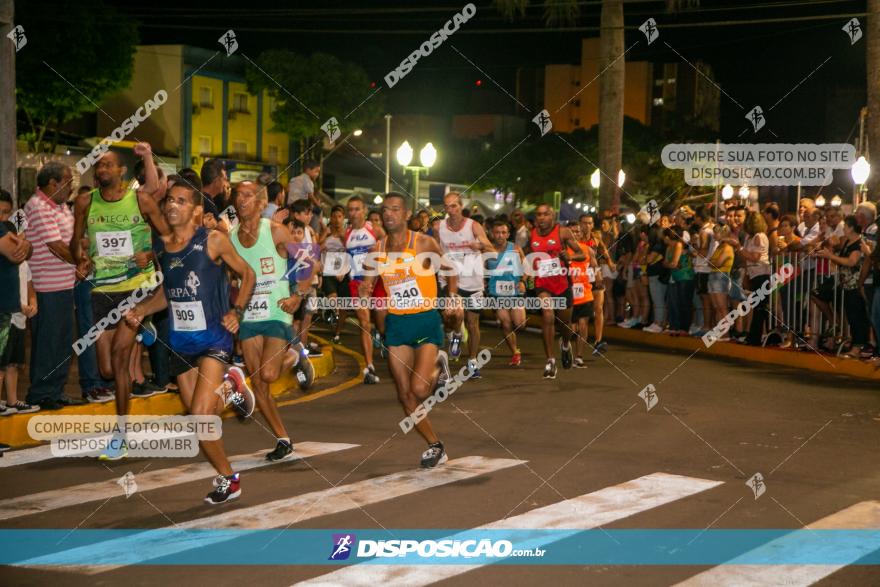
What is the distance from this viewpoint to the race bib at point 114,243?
9.27 meters

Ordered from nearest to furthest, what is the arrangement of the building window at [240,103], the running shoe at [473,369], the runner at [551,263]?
the running shoe at [473,369]
the runner at [551,263]
the building window at [240,103]

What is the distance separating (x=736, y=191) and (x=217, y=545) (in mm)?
43923

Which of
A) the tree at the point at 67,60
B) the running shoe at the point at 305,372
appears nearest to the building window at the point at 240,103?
the tree at the point at 67,60

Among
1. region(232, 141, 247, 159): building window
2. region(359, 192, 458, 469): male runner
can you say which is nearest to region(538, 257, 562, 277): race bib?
region(359, 192, 458, 469): male runner

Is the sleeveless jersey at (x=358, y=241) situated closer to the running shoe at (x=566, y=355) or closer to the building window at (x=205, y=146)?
the running shoe at (x=566, y=355)

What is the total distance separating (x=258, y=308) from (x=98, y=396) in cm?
258

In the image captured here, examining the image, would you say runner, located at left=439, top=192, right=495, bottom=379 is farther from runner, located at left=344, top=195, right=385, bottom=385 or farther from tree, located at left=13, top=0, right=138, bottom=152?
tree, located at left=13, top=0, right=138, bottom=152

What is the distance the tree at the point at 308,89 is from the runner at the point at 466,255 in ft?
135

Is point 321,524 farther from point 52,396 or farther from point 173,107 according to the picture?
point 173,107

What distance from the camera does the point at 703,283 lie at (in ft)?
58.1

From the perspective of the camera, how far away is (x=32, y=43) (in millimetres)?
39969

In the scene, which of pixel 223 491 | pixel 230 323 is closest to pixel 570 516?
pixel 223 491

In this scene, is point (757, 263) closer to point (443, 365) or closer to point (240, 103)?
point (443, 365)

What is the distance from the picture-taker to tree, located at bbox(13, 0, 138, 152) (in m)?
40.2
